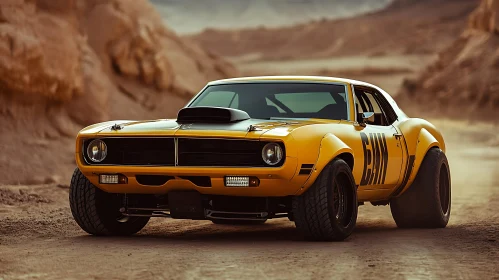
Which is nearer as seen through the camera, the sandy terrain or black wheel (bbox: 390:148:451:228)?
black wheel (bbox: 390:148:451:228)

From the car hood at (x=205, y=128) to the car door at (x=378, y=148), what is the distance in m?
0.59

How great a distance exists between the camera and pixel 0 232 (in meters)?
9.54

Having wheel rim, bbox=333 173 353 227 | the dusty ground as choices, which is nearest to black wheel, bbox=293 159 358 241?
wheel rim, bbox=333 173 353 227

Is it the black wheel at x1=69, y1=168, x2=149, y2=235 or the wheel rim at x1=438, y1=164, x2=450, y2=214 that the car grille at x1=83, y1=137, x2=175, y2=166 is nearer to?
the black wheel at x1=69, y1=168, x2=149, y2=235

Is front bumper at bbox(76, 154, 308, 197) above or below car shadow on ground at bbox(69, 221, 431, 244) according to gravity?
above

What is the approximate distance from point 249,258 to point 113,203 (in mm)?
1991

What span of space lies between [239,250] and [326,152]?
1075mm

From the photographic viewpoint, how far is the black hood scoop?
27.4 feet

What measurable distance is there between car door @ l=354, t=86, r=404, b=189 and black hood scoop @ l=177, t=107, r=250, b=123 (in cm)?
122

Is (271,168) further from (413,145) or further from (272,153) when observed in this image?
(413,145)

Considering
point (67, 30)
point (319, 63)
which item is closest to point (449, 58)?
point (67, 30)

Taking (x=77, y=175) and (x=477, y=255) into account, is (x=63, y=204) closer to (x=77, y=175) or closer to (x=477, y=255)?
(x=77, y=175)

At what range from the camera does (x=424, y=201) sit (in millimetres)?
10250

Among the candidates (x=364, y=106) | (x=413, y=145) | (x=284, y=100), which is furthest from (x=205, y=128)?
(x=413, y=145)
